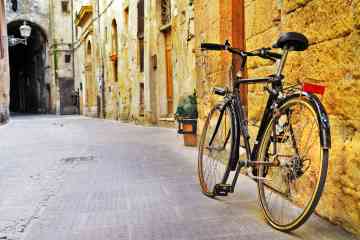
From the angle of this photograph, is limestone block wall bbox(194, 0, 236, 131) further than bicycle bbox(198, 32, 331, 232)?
Yes

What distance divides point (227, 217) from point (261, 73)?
1.57 metres

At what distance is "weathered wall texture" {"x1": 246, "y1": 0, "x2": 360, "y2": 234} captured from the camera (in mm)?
2600

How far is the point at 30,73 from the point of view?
39.5 m

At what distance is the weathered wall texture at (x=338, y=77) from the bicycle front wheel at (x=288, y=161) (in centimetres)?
14

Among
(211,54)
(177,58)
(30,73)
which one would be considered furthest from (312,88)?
(30,73)

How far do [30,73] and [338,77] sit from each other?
39.3 m

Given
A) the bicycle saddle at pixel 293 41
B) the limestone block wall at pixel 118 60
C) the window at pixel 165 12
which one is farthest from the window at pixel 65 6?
the bicycle saddle at pixel 293 41

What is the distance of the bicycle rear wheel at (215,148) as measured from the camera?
11.7 ft

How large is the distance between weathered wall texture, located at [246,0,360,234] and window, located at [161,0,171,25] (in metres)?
8.86

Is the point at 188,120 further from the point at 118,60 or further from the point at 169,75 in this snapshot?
the point at 118,60

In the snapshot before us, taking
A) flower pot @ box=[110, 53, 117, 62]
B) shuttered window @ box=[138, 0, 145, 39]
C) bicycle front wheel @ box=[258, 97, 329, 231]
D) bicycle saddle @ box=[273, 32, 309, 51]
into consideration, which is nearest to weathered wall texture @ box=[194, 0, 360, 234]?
bicycle front wheel @ box=[258, 97, 329, 231]

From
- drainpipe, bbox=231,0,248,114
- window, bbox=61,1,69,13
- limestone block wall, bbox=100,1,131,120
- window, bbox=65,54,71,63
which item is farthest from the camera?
window, bbox=61,1,69,13

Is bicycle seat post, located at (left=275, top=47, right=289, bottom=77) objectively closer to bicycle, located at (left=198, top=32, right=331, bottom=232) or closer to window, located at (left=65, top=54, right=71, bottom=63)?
bicycle, located at (left=198, top=32, right=331, bottom=232)

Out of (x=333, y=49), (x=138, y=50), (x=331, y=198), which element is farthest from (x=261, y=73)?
(x=138, y=50)
